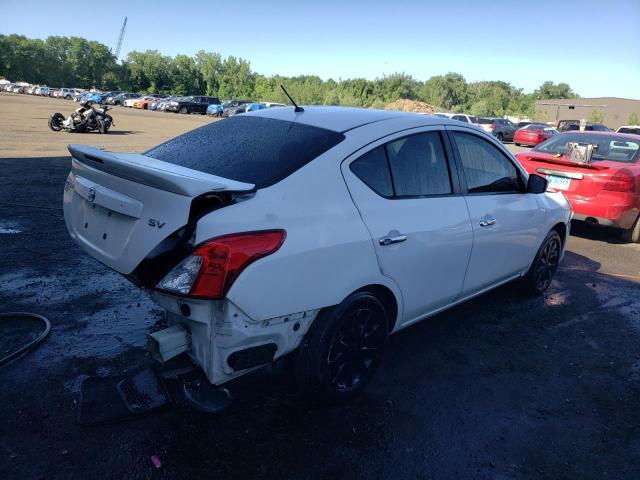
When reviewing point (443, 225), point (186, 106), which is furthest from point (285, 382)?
point (186, 106)

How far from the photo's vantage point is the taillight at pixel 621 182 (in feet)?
21.6

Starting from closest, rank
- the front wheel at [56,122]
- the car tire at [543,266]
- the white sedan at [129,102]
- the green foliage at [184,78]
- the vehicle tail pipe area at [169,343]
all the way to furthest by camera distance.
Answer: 1. the vehicle tail pipe area at [169,343]
2. the car tire at [543,266]
3. the front wheel at [56,122]
4. the white sedan at [129,102]
5. the green foliage at [184,78]

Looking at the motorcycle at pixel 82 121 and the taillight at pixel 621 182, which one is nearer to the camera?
the taillight at pixel 621 182

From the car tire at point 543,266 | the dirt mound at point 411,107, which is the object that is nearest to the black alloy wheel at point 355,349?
the car tire at point 543,266

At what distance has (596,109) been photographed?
66062 millimetres

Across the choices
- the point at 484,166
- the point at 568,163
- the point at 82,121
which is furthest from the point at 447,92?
the point at 484,166

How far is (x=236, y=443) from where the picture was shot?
2.54 metres

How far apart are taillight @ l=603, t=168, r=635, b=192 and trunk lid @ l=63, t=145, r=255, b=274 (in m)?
6.09

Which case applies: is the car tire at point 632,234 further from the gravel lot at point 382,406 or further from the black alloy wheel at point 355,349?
the black alloy wheel at point 355,349

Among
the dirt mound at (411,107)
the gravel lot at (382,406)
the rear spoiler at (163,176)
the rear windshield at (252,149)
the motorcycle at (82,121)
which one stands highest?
the dirt mound at (411,107)

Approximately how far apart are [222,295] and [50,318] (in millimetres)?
2290

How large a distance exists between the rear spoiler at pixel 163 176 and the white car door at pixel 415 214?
2.48 ft

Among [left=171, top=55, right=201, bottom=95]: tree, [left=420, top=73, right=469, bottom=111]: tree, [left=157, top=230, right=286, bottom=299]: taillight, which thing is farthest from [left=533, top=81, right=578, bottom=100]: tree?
[left=157, top=230, right=286, bottom=299]: taillight

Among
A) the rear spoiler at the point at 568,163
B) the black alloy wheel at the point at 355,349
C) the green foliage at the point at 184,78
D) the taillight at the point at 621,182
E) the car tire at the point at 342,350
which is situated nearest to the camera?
the car tire at the point at 342,350
